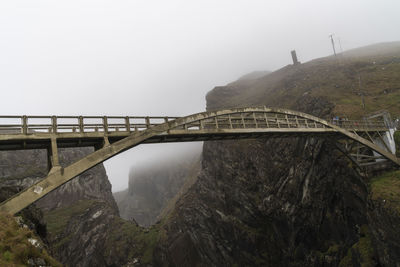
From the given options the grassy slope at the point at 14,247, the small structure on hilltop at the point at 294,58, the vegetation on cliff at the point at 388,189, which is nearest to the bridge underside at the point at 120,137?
the grassy slope at the point at 14,247

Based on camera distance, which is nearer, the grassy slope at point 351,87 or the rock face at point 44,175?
the grassy slope at point 351,87

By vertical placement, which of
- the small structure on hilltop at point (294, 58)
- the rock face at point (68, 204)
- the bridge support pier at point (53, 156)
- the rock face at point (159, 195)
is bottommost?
the rock face at point (159, 195)

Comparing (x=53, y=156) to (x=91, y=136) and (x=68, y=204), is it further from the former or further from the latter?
(x=68, y=204)

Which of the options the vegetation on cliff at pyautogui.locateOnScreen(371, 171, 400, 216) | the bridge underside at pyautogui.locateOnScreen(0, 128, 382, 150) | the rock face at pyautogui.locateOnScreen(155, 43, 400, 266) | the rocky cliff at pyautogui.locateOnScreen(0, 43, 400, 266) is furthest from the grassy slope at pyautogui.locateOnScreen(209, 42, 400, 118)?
the bridge underside at pyautogui.locateOnScreen(0, 128, 382, 150)

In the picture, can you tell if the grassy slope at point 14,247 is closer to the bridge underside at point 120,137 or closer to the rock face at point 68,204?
the bridge underside at point 120,137

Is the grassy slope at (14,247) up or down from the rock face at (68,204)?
up

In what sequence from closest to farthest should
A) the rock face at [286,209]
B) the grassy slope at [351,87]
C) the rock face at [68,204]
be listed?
1. the rock face at [286,209]
2. the grassy slope at [351,87]
3. the rock face at [68,204]

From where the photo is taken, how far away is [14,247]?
9.73 meters

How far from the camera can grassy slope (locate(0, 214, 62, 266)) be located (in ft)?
29.8

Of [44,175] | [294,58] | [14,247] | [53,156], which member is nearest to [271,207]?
[53,156]

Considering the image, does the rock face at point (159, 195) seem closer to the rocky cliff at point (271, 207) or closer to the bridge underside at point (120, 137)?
the rocky cliff at point (271, 207)

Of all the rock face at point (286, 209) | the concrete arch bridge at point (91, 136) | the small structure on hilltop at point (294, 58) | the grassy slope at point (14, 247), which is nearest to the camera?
the grassy slope at point (14, 247)

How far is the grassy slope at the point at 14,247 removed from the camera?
9070 mm

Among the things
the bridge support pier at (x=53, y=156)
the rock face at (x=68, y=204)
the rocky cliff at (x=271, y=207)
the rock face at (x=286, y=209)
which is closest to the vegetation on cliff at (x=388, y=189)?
the rocky cliff at (x=271, y=207)
